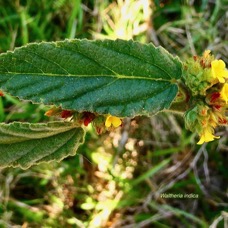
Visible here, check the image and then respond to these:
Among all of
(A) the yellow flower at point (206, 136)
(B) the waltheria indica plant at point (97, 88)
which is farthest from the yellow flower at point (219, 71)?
(A) the yellow flower at point (206, 136)

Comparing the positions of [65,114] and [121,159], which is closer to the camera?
[65,114]

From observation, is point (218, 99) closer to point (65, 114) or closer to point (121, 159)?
point (65, 114)

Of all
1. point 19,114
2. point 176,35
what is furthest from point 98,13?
point 19,114

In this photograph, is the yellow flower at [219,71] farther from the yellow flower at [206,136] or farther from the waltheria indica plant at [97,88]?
the yellow flower at [206,136]

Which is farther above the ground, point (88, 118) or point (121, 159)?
point (121, 159)

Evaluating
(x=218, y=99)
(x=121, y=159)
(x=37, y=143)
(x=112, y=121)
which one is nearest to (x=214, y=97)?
(x=218, y=99)

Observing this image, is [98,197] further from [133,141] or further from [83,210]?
[133,141]
